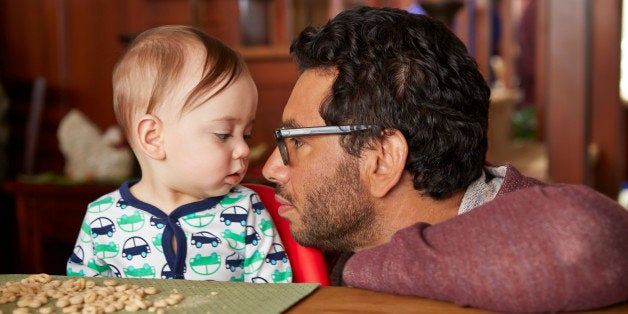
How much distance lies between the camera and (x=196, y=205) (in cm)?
169

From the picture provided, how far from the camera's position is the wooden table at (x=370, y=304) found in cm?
→ 110

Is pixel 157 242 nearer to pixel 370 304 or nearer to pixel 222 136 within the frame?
pixel 222 136

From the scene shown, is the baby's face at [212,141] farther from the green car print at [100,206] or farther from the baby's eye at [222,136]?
the green car print at [100,206]

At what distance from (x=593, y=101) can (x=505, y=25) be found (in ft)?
11.6

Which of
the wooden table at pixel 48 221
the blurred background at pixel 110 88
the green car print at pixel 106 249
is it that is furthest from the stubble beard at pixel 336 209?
the wooden table at pixel 48 221

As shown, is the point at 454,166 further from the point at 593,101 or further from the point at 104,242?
the point at 593,101

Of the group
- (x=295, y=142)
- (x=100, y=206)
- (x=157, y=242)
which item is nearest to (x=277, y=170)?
(x=295, y=142)

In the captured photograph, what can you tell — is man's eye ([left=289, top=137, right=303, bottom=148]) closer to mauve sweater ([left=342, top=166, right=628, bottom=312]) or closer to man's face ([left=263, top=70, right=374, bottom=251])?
man's face ([left=263, top=70, right=374, bottom=251])

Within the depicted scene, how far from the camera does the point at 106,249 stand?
5.49ft

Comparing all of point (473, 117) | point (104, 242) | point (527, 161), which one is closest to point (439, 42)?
point (473, 117)

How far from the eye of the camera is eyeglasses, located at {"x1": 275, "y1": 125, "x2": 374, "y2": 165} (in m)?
1.58

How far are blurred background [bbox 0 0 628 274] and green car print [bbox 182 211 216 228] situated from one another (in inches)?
71.5

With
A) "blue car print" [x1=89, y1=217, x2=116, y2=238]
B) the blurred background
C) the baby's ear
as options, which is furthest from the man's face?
the blurred background

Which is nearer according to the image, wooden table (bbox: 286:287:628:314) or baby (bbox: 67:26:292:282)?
wooden table (bbox: 286:287:628:314)
